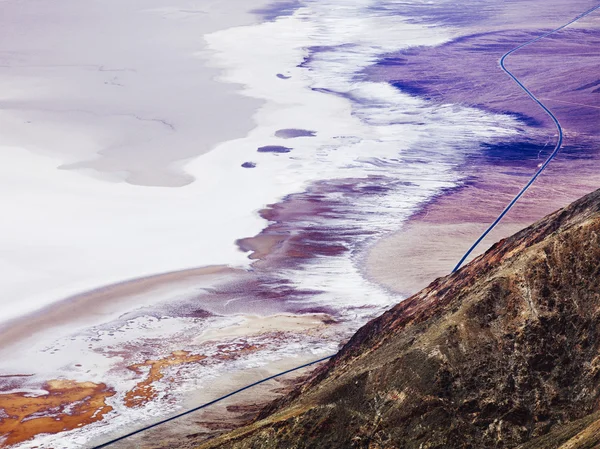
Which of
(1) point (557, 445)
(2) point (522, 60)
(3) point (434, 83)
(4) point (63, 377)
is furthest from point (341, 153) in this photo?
(1) point (557, 445)

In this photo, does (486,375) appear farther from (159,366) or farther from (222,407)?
(159,366)

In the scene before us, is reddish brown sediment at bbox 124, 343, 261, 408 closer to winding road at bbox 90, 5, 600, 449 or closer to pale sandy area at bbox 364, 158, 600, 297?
winding road at bbox 90, 5, 600, 449

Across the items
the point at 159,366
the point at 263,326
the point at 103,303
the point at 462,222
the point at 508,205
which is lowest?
the point at 508,205

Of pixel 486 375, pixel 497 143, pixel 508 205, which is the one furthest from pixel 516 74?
pixel 486 375

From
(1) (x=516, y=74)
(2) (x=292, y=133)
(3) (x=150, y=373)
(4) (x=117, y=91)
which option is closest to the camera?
(3) (x=150, y=373)

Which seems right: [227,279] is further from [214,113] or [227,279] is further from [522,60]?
[522,60]

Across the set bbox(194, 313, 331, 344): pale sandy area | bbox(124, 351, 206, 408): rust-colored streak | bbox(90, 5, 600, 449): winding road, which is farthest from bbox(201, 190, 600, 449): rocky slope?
bbox(194, 313, 331, 344): pale sandy area
